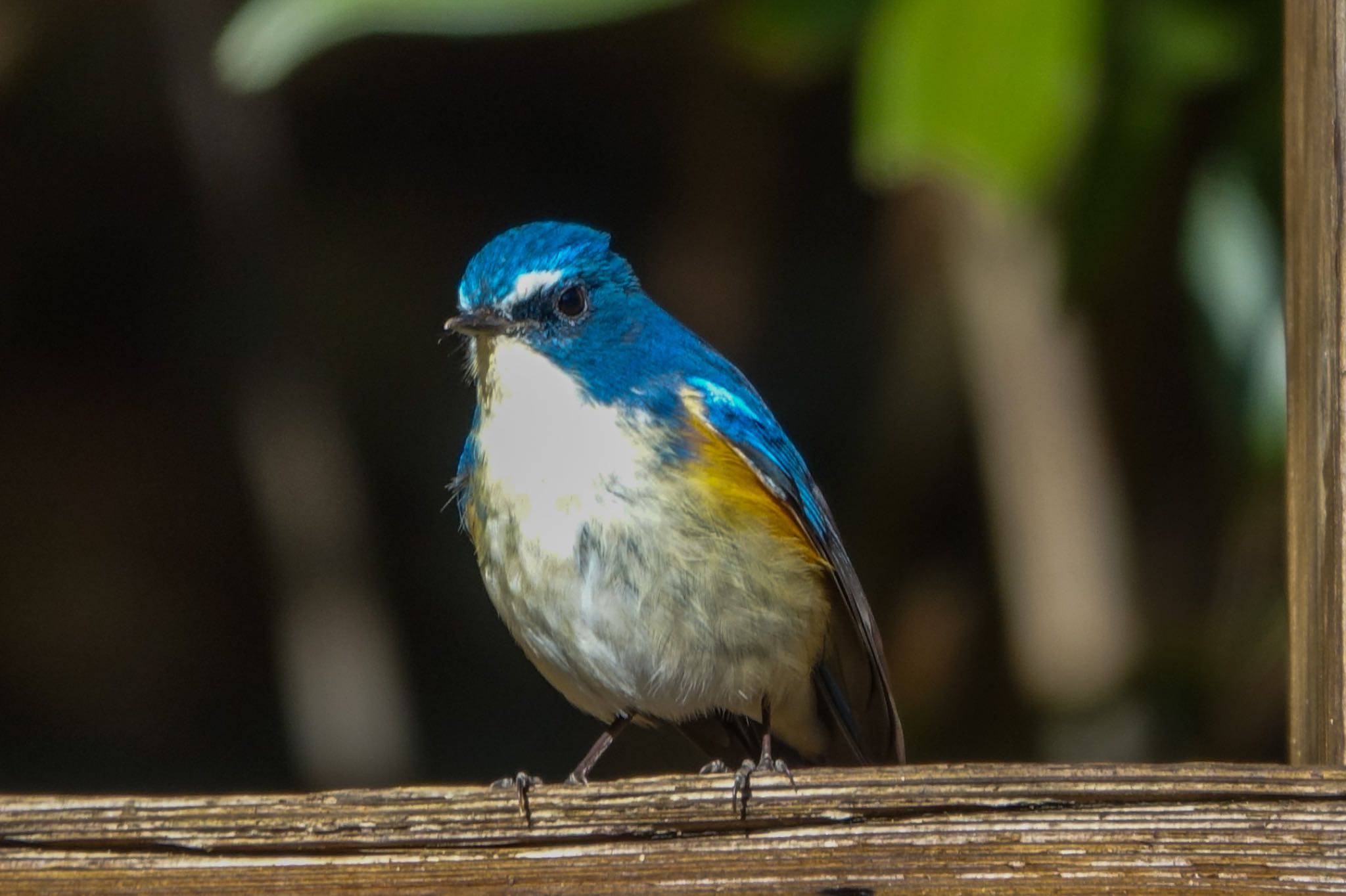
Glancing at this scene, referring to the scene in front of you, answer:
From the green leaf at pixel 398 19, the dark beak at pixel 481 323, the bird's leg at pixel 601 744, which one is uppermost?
the green leaf at pixel 398 19

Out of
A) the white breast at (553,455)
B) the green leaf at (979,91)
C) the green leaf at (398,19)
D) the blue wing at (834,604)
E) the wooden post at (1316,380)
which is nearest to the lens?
the wooden post at (1316,380)

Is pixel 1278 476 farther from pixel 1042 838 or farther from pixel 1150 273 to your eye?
pixel 1042 838

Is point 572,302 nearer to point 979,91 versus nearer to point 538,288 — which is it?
point 538,288

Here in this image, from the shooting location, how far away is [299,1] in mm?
3283

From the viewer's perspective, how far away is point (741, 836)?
240 centimetres

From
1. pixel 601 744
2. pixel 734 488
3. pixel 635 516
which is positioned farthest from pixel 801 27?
pixel 601 744

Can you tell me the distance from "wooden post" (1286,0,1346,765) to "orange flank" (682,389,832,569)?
3.95 feet

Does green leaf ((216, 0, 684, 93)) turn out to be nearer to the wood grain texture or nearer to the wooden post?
the wooden post

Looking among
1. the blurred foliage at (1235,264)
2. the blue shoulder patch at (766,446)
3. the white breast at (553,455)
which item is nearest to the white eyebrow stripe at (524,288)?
the white breast at (553,455)

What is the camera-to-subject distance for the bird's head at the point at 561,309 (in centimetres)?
379

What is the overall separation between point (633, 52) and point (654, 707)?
410 cm

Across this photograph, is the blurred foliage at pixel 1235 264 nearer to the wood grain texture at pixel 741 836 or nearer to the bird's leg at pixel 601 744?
the bird's leg at pixel 601 744

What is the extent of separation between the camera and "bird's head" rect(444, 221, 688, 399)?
3793mm

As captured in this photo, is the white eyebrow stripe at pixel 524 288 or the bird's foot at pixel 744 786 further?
the white eyebrow stripe at pixel 524 288
